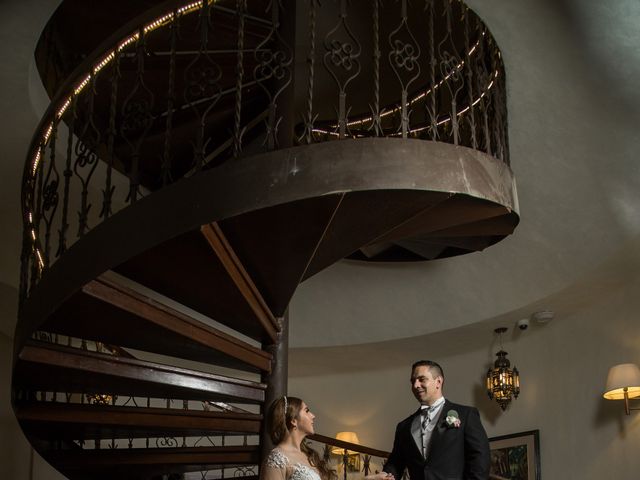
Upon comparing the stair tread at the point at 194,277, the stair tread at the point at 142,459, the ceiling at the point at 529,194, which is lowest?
the stair tread at the point at 142,459

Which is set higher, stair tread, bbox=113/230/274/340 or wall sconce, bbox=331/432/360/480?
stair tread, bbox=113/230/274/340

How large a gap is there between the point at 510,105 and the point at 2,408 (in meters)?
5.94

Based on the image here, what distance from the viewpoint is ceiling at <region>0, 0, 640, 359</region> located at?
545cm

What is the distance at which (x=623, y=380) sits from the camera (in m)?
6.76

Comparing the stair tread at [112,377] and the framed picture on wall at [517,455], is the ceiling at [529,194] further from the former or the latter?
the stair tread at [112,377]

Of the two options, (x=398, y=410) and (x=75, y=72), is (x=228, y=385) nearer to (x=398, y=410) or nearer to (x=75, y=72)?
(x=75, y=72)

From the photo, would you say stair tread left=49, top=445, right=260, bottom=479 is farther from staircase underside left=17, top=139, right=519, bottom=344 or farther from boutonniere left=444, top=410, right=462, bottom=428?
boutonniere left=444, top=410, right=462, bottom=428

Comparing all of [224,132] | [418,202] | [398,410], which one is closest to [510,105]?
[418,202]

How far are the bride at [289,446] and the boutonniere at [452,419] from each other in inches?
28.4

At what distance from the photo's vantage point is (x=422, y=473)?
404 centimetres

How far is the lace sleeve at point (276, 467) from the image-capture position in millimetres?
4242

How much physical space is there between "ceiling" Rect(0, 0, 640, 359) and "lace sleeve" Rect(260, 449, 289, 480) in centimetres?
294

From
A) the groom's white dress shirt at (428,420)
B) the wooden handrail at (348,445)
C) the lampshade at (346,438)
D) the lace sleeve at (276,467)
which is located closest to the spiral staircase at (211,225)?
the lace sleeve at (276,467)

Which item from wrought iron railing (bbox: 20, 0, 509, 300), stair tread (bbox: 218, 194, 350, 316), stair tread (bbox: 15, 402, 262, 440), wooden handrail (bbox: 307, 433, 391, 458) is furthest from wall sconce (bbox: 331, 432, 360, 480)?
stair tread (bbox: 218, 194, 350, 316)
